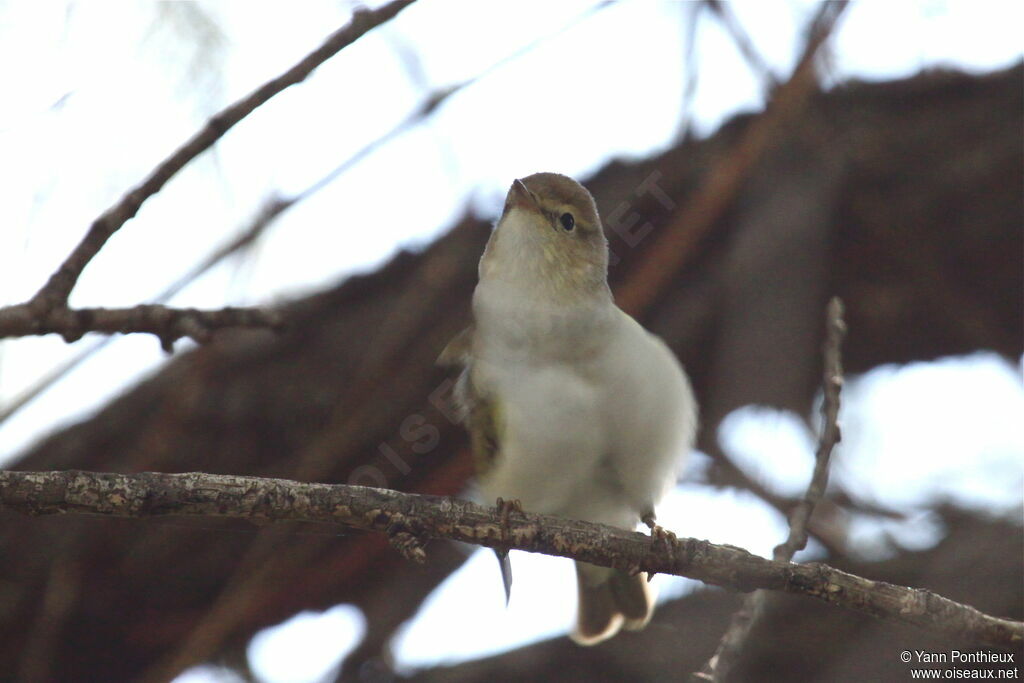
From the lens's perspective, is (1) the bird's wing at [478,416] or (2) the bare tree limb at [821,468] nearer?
(2) the bare tree limb at [821,468]

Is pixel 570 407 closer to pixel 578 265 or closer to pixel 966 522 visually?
pixel 578 265

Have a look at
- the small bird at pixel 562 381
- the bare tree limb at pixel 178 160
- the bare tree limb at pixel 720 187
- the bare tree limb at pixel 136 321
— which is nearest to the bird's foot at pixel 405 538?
the bare tree limb at pixel 136 321

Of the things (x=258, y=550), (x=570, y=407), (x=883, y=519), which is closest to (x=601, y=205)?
(x=570, y=407)

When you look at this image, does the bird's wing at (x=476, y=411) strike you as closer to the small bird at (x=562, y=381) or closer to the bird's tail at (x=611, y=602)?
the small bird at (x=562, y=381)

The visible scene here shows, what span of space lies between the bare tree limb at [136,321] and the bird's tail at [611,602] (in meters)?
1.60

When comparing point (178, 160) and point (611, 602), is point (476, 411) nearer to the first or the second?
point (611, 602)

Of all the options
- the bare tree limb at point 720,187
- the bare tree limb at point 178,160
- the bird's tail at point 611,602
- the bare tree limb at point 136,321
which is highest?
the bare tree limb at point 178,160

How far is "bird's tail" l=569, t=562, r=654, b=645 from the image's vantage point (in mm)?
3109

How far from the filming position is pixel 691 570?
6.62ft

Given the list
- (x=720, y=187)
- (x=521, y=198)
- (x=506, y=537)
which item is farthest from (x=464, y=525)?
(x=720, y=187)

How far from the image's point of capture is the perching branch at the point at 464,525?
161 cm

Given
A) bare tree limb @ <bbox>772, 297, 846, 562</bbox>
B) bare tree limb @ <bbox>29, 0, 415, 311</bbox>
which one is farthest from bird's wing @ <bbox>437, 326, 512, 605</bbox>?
bare tree limb @ <bbox>29, 0, 415, 311</bbox>

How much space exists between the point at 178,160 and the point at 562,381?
1.26m

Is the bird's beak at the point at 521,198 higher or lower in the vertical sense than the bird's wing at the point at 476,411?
higher
